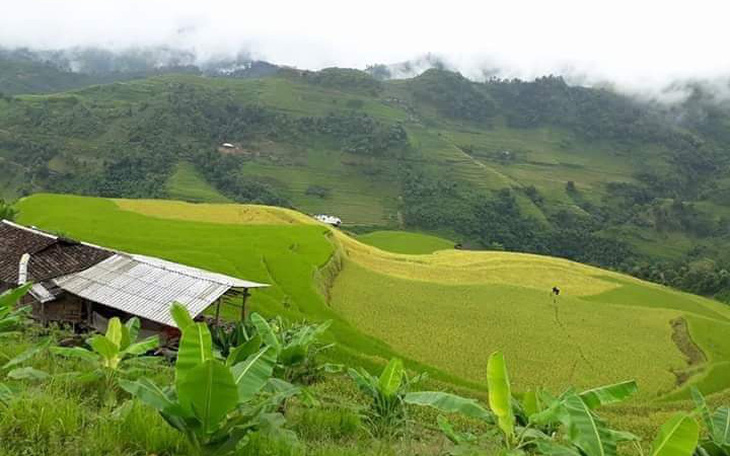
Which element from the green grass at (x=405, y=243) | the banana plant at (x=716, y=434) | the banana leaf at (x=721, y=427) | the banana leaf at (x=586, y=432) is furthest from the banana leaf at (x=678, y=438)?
the green grass at (x=405, y=243)

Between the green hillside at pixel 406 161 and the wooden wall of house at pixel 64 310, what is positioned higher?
the wooden wall of house at pixel 64 310

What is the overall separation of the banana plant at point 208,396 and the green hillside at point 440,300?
11452mm

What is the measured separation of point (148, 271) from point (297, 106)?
3957 inches

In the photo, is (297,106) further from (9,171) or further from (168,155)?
(9,171)

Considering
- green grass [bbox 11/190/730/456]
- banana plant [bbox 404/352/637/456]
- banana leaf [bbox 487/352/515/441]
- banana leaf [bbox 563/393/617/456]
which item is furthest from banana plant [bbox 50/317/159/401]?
banana leaf [bbox 563/393/617/456]

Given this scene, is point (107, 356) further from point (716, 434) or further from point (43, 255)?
point (43, 255)

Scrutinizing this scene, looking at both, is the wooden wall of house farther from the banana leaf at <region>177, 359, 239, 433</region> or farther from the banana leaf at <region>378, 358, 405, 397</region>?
the banana leaf at <region>177, 359, 239, 433</region>

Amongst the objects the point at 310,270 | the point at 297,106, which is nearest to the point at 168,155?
the point at 297,106

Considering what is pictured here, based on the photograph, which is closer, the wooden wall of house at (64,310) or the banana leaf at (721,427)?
the banana leaf at (721,427)

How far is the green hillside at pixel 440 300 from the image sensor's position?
18875 millimetres

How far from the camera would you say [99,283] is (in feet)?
49.4

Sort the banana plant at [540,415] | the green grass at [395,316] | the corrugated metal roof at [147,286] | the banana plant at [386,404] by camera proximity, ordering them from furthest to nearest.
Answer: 1. the corrugated metal roof at [147,286]
2. the banana plant at [386,404]
3. the green grass at [395,316]
4. the banana plant at [540,415]

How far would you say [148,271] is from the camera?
15.6 meters

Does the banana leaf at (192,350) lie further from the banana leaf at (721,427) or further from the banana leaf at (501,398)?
the banana leaf at (721,427)
